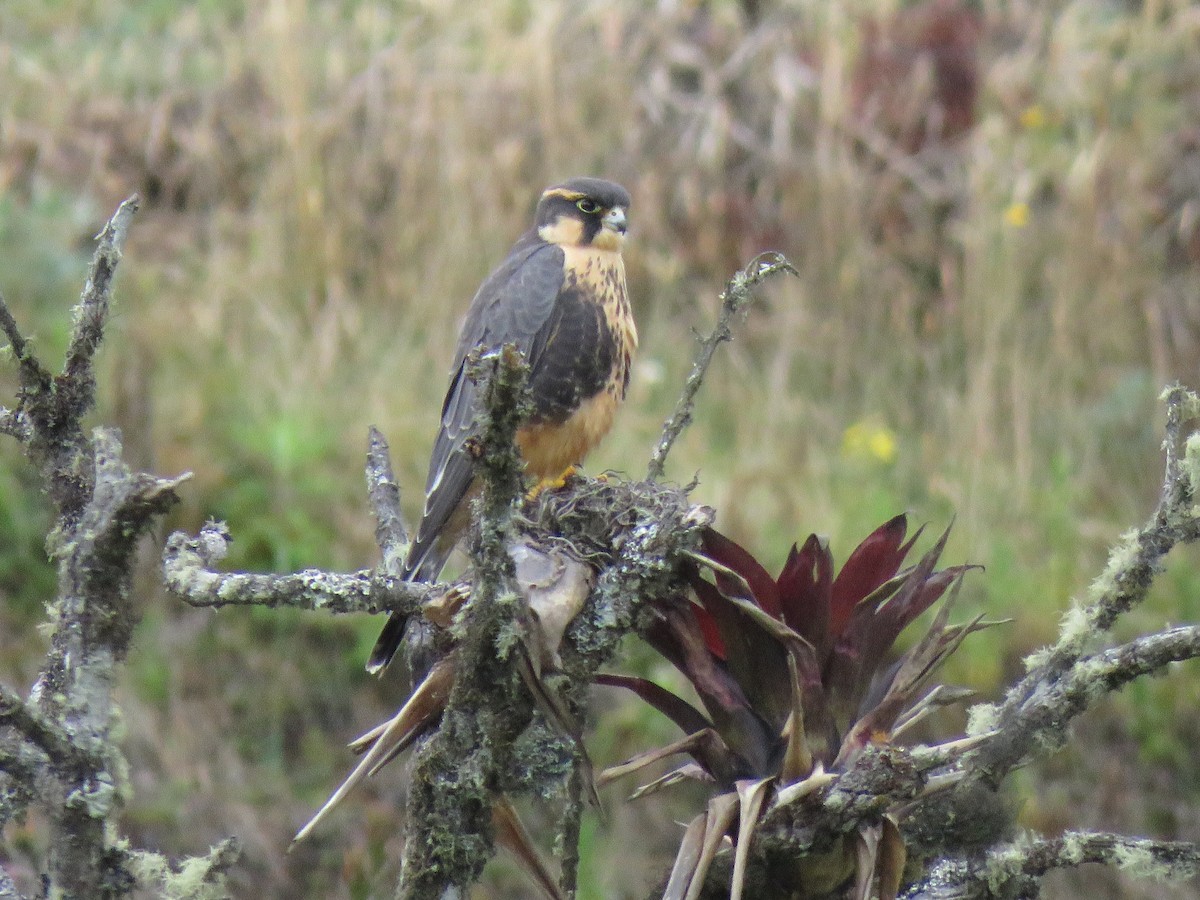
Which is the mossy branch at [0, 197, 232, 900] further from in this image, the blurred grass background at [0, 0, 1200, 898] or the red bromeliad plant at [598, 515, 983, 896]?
the blurred grass background at [0, 0, 1200, 898]

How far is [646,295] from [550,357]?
3087 millimetres

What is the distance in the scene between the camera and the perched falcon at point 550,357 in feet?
10.4

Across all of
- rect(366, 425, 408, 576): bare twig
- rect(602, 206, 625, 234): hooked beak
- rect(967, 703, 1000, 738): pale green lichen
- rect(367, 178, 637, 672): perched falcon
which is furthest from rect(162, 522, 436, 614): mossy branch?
rect(602, 206, 625, 234): hooked beak

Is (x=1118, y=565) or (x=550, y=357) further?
(x=550, y=357)

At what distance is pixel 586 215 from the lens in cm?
361

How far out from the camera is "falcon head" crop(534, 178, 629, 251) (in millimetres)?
3559

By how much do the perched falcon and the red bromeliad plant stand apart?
1.78m

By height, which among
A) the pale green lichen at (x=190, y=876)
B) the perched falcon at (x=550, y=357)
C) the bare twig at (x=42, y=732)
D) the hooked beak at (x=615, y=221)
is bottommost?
the pale green lichen at (x=190, y=876)

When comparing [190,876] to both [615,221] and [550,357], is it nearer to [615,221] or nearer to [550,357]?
[550,357]

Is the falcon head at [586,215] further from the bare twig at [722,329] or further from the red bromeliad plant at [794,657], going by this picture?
the red bromeliad plant at [794,657]

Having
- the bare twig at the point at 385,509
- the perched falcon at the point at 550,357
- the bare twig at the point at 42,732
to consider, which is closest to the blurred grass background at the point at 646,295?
the perched falcon at the point at 550,357

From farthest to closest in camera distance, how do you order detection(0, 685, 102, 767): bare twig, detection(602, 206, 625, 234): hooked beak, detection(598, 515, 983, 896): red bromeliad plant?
detection(602, 206, 625, 234): hooked beak
detection(598, 515, 983, 896): red bromeliad plant
detection(0, 685, 102, 767): bare twig

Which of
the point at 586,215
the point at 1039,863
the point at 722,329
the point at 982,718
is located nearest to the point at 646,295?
the point at 586,215

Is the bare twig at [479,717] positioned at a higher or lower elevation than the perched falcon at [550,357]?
lower
